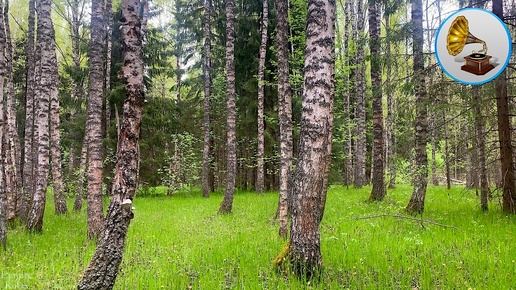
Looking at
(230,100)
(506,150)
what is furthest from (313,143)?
(230,100)

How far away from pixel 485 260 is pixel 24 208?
1142 cm

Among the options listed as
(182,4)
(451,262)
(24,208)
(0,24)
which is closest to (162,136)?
(182,4)

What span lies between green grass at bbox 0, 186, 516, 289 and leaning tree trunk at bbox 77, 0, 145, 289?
588 mm

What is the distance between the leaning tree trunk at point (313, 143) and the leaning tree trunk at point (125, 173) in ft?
6.75

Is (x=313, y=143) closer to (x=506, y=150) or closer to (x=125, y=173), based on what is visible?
(x=125, y=173)

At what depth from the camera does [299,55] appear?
17.7 m

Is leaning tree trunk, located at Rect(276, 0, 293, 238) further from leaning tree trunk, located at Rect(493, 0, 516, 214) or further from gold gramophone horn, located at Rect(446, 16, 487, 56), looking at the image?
leaning tree trunk, located at Rect(493, 0, 516, 214)

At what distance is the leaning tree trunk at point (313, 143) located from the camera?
420 cm

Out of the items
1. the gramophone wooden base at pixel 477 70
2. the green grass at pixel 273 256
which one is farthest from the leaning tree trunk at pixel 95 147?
the gramophone wooden base at pixel 477 70

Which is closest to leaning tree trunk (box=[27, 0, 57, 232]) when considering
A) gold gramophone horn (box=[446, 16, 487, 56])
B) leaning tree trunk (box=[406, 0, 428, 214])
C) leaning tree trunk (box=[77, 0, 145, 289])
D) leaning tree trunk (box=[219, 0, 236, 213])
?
leaning tree trunk (box=[219, 0, 236, 213])

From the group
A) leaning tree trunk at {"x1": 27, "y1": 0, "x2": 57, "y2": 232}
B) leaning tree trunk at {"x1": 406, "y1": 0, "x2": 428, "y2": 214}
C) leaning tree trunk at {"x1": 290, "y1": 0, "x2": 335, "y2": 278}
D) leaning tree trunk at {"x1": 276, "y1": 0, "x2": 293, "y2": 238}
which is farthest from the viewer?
leaning tree trunk at {"x1": 406, "y1": 0, "x2": 428, "y2": 214}

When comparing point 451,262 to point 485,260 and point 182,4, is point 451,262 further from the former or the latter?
point 182,4

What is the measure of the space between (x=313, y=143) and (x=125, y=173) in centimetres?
233

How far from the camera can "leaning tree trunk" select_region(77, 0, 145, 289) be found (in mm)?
3826
